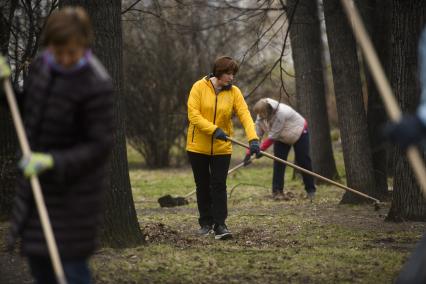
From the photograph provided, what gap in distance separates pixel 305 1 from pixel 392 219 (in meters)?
5.09

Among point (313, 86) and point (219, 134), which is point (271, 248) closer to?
point (219, 134)

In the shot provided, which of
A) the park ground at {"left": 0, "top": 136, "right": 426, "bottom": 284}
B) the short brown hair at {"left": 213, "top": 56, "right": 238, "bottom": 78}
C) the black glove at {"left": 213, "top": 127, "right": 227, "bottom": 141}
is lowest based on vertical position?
the park ground at {"left": 0, "top": 136, "right": 426, "bottom": 284}

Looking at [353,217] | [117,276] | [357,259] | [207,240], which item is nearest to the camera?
[117,276]

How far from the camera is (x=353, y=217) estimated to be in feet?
30.7

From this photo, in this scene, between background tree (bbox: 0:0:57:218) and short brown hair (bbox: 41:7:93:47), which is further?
background tree (bbox: 0:0:57:218)

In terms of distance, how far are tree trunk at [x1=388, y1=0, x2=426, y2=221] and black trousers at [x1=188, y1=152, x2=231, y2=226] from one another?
1854 mm

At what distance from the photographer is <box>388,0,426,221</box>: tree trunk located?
25.7 ft

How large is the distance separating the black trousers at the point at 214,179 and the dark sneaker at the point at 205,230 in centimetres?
11

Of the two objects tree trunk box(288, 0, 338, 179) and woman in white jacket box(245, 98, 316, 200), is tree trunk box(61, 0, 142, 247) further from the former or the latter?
tree trunk box(288, 0, 338, 179)

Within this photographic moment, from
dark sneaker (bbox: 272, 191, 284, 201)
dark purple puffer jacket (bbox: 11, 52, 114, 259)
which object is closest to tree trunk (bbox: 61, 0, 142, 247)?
dark purple puffer jacket (bbox: 11, 52, 114, 259)

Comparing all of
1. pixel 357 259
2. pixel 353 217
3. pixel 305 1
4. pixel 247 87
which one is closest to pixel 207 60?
pixel 247 87

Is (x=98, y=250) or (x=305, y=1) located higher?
(x=305, y=1)

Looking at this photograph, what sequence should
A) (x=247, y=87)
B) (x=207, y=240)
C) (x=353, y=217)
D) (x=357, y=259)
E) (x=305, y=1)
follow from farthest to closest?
(x=247, y=87) → (x=305, y=1) → (x=353, y=217) → (x=207, y=240) → (x=357, y=259)

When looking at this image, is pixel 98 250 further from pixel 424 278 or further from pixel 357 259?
pixel 424 278
